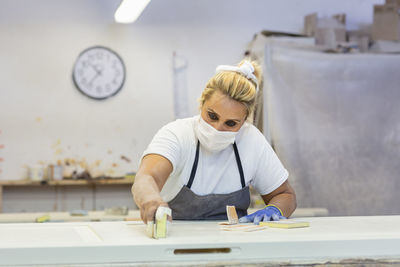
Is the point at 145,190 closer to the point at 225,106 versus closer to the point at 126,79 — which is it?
the point at 225,106

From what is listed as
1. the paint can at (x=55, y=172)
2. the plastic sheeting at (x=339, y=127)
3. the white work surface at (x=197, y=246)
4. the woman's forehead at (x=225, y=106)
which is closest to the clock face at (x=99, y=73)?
the paint can at (x=55, y=172)

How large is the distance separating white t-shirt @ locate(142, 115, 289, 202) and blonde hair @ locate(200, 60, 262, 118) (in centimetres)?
20

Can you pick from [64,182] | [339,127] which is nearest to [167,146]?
[339,127]

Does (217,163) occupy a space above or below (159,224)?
above

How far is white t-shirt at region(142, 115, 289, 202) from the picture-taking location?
2.32 m

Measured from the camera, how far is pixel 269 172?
246cm

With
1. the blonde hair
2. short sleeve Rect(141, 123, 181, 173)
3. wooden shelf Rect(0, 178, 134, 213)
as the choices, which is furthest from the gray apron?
wooden shelf Rect(0, 178, 134, 213)

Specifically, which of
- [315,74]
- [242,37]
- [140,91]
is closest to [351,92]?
[315,74]

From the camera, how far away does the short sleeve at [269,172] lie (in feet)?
8.09

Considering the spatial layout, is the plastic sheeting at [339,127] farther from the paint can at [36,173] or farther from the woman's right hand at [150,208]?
the woman's right hand at [150,208]

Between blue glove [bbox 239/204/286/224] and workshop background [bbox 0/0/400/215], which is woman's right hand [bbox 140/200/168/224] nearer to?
blue glove [bbox 239/204/286/224]

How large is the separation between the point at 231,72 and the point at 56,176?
408 cm

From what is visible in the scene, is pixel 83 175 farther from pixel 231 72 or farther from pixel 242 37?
pixel 231 72

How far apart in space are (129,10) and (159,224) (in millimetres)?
4194
